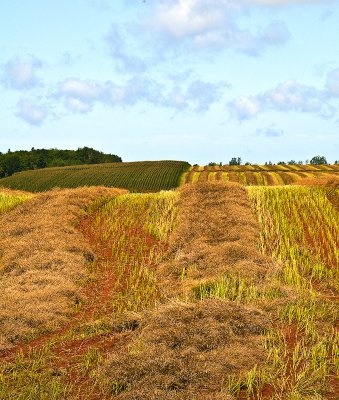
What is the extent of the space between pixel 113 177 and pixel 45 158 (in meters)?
48.2

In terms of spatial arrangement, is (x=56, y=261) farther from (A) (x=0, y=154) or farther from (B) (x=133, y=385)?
(A) (x=0, y=154)

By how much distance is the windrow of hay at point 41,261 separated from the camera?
12868 mm

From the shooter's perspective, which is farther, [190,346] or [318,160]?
[318,160]

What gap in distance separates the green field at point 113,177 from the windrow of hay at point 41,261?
2772 cm

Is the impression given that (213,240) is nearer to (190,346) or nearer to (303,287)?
(303,287)

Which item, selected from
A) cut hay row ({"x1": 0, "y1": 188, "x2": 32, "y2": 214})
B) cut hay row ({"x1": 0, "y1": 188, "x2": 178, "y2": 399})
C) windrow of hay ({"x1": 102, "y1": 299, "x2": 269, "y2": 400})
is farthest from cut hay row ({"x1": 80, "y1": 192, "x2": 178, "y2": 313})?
cut hay row ({"x1": 0, "y1": 188, "x2": 32, "y2": 214})

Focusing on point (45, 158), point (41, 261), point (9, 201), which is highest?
point (45, 158)

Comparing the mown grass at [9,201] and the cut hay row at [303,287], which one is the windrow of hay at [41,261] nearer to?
the mown grass at [9,201]

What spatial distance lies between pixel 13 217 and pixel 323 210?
1365 centimetres

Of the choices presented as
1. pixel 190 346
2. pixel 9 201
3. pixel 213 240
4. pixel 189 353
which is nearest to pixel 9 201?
pixel 9 201

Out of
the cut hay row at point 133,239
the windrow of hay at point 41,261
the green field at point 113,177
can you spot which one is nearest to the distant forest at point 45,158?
the green field at point 113,177

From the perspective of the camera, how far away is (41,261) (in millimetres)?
17531

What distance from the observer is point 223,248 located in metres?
17.5

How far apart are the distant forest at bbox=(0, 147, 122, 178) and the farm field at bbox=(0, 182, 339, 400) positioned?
73.2 meters
